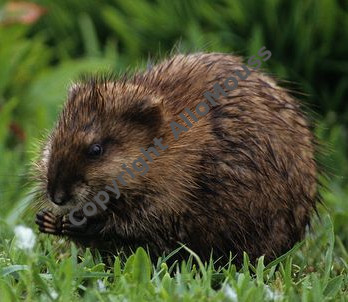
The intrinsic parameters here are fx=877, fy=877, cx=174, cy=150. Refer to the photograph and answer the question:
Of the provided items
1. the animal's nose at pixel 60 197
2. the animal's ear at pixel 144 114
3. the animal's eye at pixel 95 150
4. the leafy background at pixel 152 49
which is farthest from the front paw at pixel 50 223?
the leafy background at pixel 152 49

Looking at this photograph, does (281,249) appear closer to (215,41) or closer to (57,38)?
(215,41)

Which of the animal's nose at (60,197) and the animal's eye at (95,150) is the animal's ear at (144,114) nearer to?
the animal's eye at (95,150)

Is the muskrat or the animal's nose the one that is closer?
the animal's nose

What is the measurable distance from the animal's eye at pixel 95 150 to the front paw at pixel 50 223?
0.39 meters

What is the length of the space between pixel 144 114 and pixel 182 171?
0.33 m

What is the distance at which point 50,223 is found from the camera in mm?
4230

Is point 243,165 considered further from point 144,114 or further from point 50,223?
point 50,223

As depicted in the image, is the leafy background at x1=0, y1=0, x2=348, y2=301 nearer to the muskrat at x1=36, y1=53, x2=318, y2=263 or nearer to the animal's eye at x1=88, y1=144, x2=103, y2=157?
the muskrat at x1=36, y1=53, x2=318, y2=263

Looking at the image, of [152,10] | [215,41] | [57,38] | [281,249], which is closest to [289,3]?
[215,41]

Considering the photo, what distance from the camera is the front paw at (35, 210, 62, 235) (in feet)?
13.9

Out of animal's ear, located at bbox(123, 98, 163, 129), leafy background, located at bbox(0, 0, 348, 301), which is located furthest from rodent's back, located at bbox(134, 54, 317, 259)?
leafy background, located at bbox(0, 0, 348, 301)

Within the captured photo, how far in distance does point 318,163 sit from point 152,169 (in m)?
1.00

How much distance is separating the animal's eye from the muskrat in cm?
1

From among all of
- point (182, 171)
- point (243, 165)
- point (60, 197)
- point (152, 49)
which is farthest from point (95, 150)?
point (152, 49)
